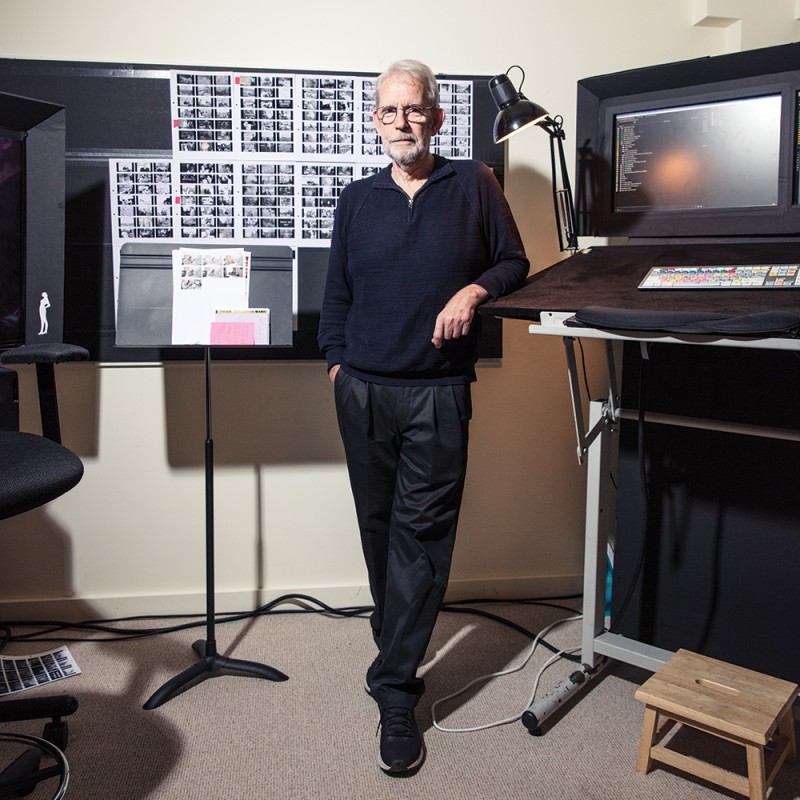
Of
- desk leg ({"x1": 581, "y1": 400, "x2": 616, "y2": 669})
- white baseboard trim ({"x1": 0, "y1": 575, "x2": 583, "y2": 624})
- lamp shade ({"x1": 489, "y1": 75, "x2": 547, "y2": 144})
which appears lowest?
white baseboard trim ({"x1": 0, "y1": 575, "x2": 583, "y2": 624})

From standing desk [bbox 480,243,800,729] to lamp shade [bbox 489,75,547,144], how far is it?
38cm

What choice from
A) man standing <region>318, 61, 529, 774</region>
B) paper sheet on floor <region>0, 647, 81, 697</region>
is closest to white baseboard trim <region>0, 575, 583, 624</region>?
paper sheet on floor <region>0, 647, 81, 697</region>

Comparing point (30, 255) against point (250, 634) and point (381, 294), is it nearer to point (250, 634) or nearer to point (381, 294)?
point (381, 294)

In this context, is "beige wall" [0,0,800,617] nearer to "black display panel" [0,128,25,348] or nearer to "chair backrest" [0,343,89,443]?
"black display panel" [0,128,25,348]

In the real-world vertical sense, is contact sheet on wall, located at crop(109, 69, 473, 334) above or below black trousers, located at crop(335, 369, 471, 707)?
above

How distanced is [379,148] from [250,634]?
64.6 inches

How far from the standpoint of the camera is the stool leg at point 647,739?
187 centimetres

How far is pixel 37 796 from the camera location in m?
1.79

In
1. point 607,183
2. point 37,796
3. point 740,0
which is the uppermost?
point 740,0

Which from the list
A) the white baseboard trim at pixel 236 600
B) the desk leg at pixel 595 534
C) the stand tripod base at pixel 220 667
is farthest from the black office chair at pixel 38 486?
the desk leg at pixel 595 534

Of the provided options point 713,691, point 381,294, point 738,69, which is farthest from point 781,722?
point 738,69

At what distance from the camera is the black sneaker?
1.87 metres

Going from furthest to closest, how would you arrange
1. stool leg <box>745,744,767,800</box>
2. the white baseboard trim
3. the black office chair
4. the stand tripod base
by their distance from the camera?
the white baseboard trim, the stand tripod base, stool leg <box>745,744,767,800</box>, the black office chair

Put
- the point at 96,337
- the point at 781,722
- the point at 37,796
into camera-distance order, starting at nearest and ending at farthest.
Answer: the point at 37,796, the point at 781,722, the point at 96,337
